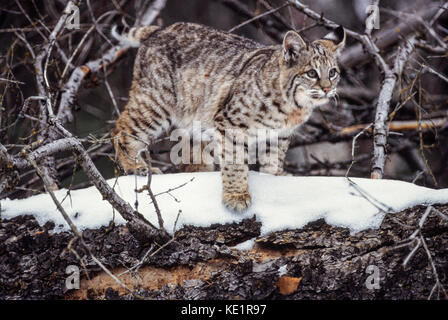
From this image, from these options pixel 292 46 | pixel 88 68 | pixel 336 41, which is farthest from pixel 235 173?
pixel 88 68

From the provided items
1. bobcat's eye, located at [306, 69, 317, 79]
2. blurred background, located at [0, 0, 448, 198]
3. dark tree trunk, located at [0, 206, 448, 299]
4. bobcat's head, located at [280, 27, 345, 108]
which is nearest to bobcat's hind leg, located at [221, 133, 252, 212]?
dark tree trunk, located at [0, 206, 448, 299]

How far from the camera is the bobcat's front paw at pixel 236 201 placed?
3260mm

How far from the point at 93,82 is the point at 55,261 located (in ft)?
8.59

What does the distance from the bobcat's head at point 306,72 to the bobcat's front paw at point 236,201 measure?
37.9 inches

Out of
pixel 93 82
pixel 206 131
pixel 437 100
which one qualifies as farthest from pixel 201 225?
pixel 437 100

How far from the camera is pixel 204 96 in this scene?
14.3ft

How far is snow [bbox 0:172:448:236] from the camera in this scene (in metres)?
2.99

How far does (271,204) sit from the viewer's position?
10.8 ft

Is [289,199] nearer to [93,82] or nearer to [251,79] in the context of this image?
[251,79]

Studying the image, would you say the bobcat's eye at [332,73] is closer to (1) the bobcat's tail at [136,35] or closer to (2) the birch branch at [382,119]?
(2) the birch branch at [382,119]

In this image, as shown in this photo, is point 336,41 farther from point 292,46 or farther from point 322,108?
point 322,108

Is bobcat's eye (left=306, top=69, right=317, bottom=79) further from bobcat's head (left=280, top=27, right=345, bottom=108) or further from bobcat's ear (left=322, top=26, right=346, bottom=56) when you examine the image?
bobcat's ear (left=322, top=26, right=346, bottom=56)

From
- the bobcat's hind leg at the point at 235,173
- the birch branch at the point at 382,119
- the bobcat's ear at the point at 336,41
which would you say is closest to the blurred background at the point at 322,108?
the birch branch at the point at 382,119

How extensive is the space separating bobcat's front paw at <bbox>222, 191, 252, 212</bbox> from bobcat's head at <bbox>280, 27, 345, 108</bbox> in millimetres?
964
